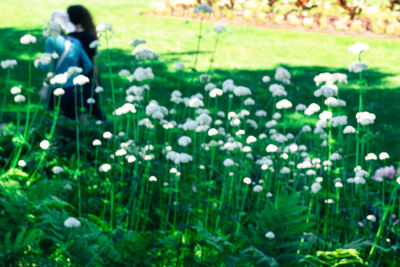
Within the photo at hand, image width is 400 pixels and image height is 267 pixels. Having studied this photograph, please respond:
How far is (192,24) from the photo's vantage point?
49.6 feet

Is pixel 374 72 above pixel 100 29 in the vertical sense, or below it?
below

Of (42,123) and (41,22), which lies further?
(41,22)

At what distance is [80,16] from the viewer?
6691mm

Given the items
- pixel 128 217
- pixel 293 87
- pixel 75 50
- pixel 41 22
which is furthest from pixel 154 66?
pixel 128 217


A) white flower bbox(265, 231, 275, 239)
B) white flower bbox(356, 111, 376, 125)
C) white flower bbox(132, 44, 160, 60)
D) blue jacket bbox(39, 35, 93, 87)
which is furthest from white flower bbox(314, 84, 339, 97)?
blue jacket bbox(39, 35, 93, 87)

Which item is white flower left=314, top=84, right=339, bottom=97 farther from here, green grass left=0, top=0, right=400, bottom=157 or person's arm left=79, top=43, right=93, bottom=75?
person's arm left=79, top=43, right=93, bottom=75

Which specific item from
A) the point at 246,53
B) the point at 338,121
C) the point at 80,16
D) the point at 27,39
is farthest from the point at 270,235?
the point at 246,53

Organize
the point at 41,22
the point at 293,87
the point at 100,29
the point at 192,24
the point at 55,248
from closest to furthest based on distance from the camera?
the point at 55,248
the point at 100,29
the point at 293,87
the point at 41,22
the point at 192,24

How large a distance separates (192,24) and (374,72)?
5.65m

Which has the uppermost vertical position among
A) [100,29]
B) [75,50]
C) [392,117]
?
[100,29]

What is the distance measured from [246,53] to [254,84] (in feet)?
10.1

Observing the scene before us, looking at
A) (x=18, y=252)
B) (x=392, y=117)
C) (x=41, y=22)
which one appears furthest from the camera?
(x=41, y=22)

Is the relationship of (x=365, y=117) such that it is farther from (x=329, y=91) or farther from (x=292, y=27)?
(x=292, y=27)

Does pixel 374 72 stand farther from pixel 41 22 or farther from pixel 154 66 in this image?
pixel 41 22
